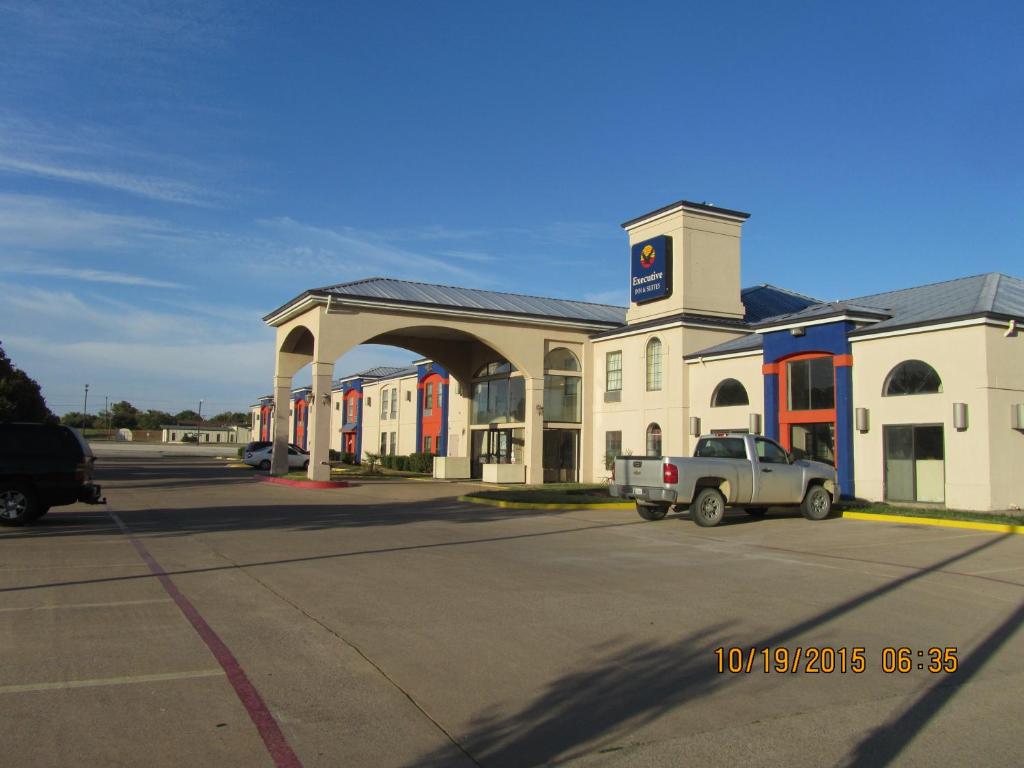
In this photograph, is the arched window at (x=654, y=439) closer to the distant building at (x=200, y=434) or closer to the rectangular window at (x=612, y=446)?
the rectangular window at (x=612, y=446)

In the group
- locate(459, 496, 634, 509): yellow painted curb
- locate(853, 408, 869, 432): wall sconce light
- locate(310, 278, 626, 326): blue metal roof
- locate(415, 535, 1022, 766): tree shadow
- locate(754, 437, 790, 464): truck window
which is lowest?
locate(415, 535, 1022, 766): tree shadow

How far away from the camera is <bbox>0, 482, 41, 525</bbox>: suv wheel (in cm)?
1554

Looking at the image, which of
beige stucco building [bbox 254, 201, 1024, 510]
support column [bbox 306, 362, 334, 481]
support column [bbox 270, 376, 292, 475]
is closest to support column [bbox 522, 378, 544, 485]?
beige stucco building [bbox 254, 201, 1024, 510]

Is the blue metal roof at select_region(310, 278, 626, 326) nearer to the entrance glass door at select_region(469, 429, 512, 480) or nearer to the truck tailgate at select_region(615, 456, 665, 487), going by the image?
the entrance glass door at select_region(469, 429, 512, 480)

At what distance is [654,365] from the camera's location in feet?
102

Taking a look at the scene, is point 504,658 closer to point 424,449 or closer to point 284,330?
point 284,330

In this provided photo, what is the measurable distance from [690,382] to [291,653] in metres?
23.7

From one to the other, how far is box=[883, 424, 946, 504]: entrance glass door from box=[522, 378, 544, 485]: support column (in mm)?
14562

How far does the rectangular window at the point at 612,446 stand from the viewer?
32969mm

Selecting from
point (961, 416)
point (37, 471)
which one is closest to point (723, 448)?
point (961, 416)

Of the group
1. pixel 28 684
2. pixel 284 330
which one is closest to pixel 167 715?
pixel 28 684

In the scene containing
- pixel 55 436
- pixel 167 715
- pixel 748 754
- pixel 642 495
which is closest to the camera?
pixel 748 754

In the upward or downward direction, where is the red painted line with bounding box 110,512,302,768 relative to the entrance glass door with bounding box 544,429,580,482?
downward

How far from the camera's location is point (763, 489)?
1836 centimetres
